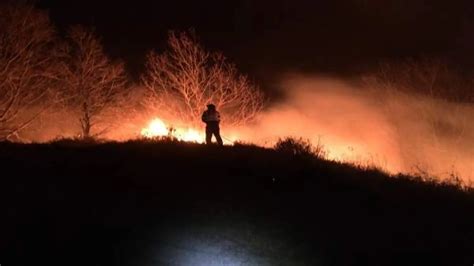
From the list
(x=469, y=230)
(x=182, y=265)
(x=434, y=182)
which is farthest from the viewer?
(x=434, y=182)

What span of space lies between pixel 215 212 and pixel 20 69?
29.2 metres

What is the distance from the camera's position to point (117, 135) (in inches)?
1711

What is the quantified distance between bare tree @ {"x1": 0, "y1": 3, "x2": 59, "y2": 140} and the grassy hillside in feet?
72.4

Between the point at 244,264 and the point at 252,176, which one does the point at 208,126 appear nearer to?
the point at 252,176

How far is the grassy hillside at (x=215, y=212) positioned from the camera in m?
12.1

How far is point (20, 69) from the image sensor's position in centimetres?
3991

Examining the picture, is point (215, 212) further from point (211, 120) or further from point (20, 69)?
point (20, 69)

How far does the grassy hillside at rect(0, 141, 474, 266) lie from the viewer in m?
12.1

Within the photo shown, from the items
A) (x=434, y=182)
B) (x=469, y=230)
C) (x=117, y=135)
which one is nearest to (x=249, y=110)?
(x=117, y=135)

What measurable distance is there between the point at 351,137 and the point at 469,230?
2022 inches

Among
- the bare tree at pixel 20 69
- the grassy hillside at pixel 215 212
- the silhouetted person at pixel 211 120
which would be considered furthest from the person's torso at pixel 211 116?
the bare tree at pixel 20 69

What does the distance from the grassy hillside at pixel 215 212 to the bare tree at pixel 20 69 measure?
2205 cm

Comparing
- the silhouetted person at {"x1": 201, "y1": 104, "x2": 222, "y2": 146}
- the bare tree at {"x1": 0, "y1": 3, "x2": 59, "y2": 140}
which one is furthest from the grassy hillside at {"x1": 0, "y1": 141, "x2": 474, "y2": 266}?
the bare tree at {"x1": 0, "y1": 3, "x2": 59, "y2": 140}

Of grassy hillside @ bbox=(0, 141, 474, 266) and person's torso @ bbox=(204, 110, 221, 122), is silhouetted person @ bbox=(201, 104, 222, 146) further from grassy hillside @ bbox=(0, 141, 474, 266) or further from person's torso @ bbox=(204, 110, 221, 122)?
grassy hillside @ bbox=(0, 141, 474, 266)
